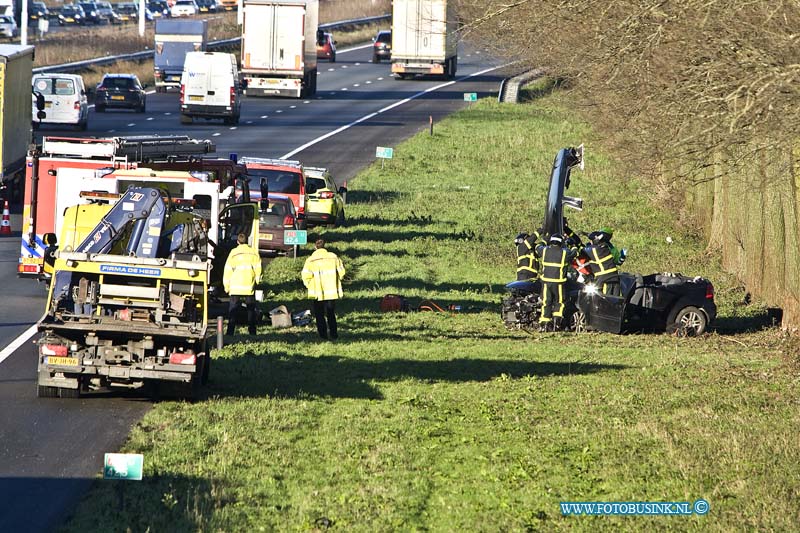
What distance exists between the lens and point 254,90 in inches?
2514

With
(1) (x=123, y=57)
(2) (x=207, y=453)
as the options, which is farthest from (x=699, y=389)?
(1) (x=123, y=57)

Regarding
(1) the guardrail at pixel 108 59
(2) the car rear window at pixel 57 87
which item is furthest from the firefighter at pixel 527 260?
(1) the guardrail at pixel 108 59

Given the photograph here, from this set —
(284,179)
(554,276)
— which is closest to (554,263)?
(554,276)

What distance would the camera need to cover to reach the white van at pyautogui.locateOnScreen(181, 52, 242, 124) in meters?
52.1

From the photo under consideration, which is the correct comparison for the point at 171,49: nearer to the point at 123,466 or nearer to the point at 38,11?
the point at 38,11

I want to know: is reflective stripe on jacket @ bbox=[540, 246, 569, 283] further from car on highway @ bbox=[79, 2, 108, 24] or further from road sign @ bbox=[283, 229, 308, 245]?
car on highway @ bbox=[79, 2, 108, 24]

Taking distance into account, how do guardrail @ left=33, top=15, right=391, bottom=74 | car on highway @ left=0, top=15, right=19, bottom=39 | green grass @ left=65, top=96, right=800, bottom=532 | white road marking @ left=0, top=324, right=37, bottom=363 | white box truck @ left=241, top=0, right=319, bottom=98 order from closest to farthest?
1. green grass @ left=65, top=96, right=800, bottom=532
2. white road marking @ left=0, top=324, right=37, bottom=363
3. white box truck @ left=241, top=0, right=319, bottom=98
4. guardrail @ left=33, top=15, right=391, bottom=74
5. car on highway @ left=0, top=15, right=19, bottom=39

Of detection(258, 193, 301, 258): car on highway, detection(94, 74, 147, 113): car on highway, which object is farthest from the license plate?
detection(94, 74, 147, 113): car on highway

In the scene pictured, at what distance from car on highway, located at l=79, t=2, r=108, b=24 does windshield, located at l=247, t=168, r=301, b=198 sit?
84984 millimetres

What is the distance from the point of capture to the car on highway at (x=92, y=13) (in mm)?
112000

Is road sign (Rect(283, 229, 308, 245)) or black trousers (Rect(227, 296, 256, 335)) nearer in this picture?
black trousers (Rect(227, 296, 256, 335))

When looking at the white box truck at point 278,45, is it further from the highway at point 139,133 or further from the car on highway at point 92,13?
the car on highway at point 92,13

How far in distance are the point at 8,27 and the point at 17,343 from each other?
236ft

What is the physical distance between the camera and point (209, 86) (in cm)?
5256
